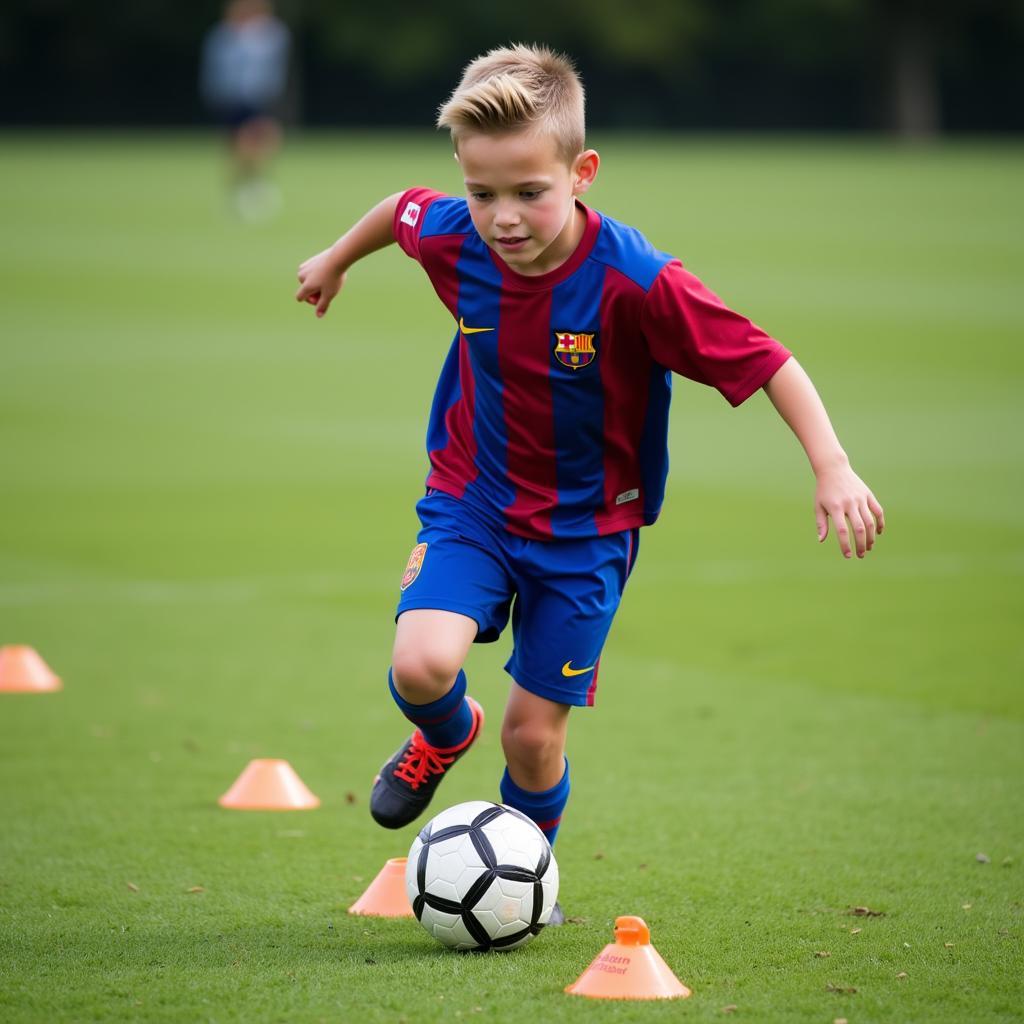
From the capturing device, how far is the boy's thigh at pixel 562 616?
4711 mm

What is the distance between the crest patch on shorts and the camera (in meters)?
4.75

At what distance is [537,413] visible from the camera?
4.71 m

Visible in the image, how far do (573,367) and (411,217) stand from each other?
0.73 meters

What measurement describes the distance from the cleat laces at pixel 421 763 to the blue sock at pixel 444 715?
0.09 feet

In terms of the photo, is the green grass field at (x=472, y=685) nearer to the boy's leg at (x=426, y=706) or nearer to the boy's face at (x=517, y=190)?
the boy's leg at (x=426, y=706)

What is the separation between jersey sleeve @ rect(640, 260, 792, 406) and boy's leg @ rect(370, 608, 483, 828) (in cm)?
88

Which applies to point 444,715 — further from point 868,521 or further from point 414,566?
point 868,521

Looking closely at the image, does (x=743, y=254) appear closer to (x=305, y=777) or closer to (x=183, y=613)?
(x=183, y=613)

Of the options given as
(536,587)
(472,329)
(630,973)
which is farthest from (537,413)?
(630,973)

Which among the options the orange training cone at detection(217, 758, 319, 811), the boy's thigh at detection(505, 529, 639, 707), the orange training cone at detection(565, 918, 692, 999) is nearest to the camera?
the orange training cone at detection(565, 918, 692, 999)


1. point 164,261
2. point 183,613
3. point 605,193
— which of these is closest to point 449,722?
point 183,613

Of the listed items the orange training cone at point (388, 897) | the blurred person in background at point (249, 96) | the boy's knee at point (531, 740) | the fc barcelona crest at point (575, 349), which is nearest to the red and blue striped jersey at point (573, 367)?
the fc barcelona crest at point (575, 349)

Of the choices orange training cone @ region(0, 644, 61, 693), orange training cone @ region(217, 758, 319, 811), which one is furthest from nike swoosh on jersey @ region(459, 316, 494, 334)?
orange training cone @ region(0, 644, 61, 693)

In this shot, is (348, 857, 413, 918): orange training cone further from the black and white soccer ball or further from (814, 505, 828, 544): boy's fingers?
(814, 505, 828, 544): boy's fingers
